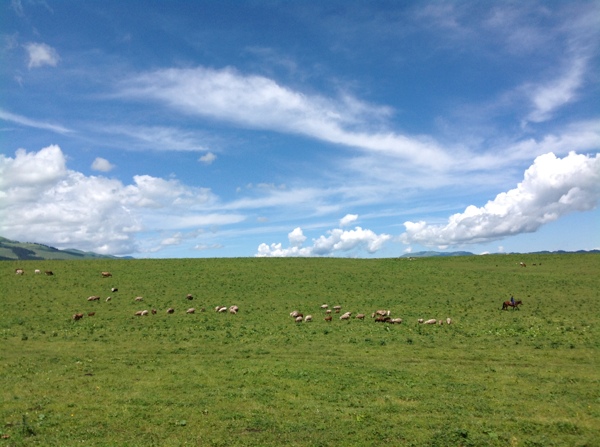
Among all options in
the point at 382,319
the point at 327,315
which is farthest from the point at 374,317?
the point at 327,315

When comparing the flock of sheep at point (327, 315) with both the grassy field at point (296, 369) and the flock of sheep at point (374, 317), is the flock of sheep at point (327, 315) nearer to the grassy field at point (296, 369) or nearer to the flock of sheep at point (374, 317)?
the flock of sheep at point (374, 317)

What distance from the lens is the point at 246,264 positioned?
74.6 m

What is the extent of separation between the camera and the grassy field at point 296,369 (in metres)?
16.6

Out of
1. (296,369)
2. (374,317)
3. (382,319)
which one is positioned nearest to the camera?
(296,369)

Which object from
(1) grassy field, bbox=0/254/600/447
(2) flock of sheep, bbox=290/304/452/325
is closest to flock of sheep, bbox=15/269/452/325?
(2) flock of sheep, bbox=290/304/452/325

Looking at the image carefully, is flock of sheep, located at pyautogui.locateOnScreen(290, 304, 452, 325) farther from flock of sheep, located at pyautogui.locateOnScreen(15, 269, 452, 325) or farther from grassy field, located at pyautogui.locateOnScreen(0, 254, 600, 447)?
grassy field, located at pyautogui.locateOnScreen(0, 254, 600, 447)

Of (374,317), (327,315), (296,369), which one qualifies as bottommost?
(296,369)

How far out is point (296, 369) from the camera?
950 inches

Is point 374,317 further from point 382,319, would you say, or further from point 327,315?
point 327,315

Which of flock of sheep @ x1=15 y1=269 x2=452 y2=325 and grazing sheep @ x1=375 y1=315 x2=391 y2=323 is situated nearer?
flock of sheep @ x1=15 y1=269 x2=452 y2=325

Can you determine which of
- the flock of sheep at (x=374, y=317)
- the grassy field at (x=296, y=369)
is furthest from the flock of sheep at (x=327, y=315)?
the grassy field at (x=296, y=369)

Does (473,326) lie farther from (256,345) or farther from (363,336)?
(256,345)

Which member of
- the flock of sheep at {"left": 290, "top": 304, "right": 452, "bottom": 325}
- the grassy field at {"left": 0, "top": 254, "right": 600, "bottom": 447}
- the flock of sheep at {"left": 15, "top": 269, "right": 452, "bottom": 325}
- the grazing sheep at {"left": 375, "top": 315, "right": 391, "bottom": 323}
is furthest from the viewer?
the grazing sheep at {"left": 375, "top": 315, "right": 391, "bottom": 323}

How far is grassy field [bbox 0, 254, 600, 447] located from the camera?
16.6 meters
